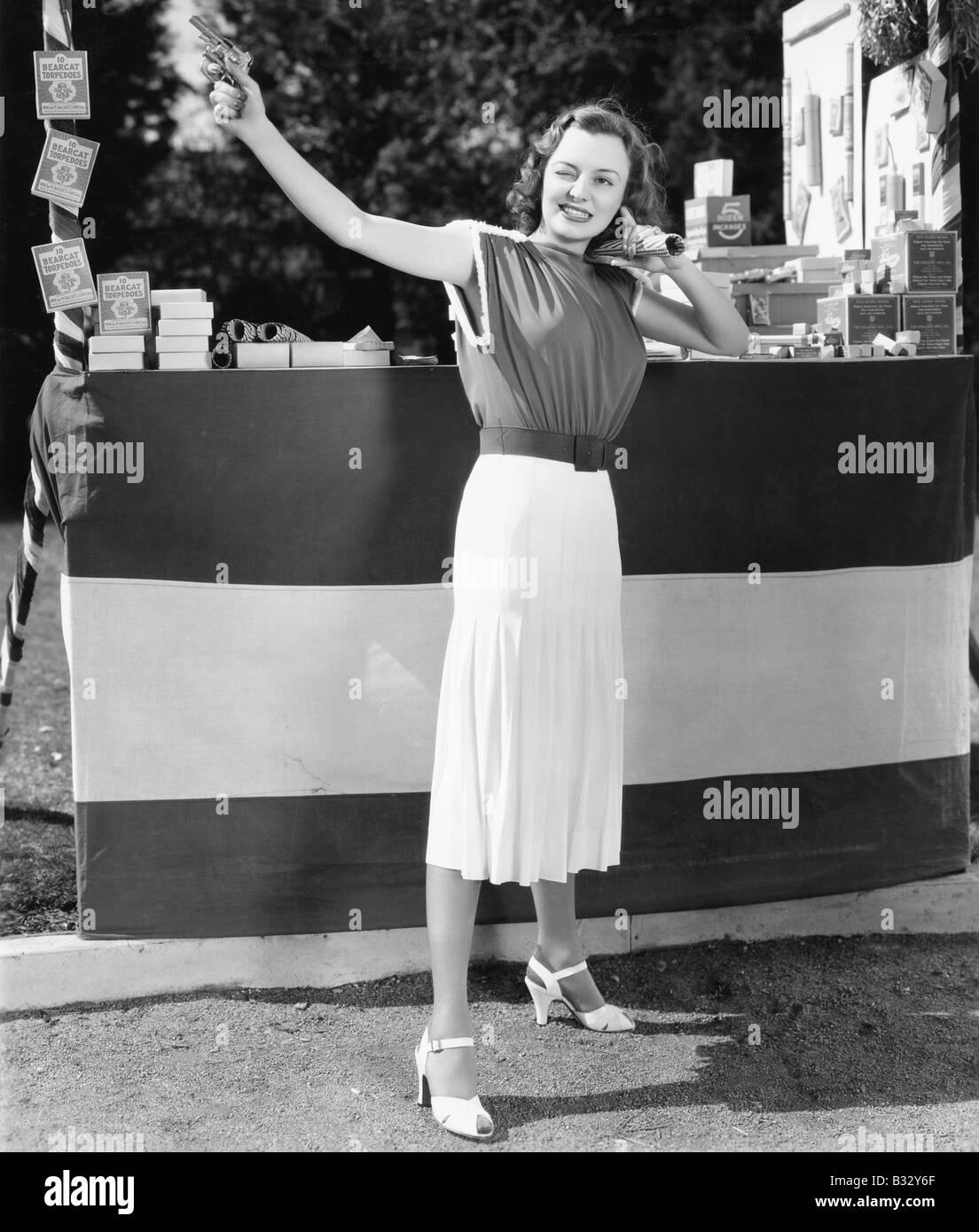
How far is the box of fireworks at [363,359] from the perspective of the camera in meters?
3.24

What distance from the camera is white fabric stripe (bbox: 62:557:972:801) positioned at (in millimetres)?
3215

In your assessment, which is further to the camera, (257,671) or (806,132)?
(806,132)

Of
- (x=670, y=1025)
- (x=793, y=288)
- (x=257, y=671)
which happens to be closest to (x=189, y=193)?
(x=793, y=288)

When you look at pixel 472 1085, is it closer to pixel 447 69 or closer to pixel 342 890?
pixel 342 890

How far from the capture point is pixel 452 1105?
8.91ft

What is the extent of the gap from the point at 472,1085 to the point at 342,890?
2.49ft

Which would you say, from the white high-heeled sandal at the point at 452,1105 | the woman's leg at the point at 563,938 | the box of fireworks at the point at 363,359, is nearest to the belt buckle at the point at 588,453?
the box of fireworks at the point at 363,359

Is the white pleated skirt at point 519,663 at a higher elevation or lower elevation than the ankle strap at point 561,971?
higher

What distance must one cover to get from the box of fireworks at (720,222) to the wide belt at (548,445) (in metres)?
1.87

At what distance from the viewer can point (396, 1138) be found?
2.69 metres

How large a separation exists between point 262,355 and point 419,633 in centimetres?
75

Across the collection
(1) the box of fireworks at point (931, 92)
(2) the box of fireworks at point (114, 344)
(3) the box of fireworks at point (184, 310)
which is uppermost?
(1) the box of fireworks at point (931, 92)

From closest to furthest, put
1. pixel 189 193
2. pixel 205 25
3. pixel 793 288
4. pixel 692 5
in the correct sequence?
pixel 205 25
pixel 793 288
pixel 692 5
pixel 189 193

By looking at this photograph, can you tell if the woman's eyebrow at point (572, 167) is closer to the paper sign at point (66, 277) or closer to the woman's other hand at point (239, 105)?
the woman's other hand at point (239, 105)
